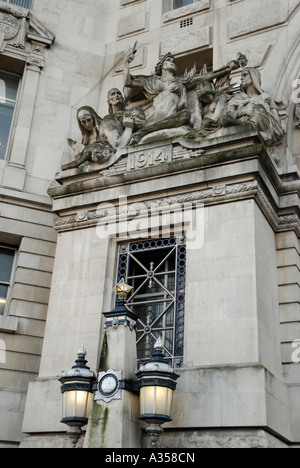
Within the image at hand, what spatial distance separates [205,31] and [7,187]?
792cm

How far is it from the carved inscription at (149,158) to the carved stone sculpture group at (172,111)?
461 mm

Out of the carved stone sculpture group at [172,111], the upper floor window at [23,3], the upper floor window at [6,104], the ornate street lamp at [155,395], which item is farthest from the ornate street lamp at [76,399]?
the upper floor window at [23,3]

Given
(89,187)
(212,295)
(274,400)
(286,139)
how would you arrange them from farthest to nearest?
(286,139) → (89,187) → (212,295) → (274,400)

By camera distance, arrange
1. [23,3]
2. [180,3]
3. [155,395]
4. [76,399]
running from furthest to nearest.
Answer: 1. [180,3]
2. [23,3]
3. [76,399]
4. [155,395]

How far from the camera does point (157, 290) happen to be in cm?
1300

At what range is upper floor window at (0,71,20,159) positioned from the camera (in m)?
17.6

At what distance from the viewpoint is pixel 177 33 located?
62.4 ft

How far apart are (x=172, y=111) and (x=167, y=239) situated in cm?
351

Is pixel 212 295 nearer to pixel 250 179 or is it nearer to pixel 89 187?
pixel 250 179

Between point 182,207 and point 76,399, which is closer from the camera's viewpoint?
point 76,399

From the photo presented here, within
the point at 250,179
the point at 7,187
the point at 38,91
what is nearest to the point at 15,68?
the point at 38,91

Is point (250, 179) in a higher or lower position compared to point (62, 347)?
higher

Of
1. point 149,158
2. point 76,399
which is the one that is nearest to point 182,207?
point 149,158

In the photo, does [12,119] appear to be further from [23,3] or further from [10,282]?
[10,282]
